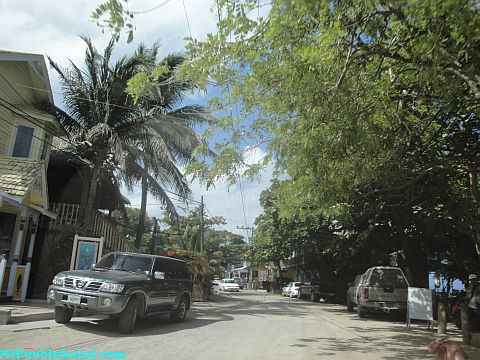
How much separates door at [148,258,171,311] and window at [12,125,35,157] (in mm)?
8798

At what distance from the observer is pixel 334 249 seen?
25.0 m

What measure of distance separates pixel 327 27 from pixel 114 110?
13048 mm

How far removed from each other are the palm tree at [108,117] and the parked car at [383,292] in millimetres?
8880

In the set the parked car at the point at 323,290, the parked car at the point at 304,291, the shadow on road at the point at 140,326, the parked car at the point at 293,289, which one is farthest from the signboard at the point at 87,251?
the parked car at the point at 293,289

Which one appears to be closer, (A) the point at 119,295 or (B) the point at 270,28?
(B) the point at 270,28

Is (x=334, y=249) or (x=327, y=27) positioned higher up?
(x=327, y=27)

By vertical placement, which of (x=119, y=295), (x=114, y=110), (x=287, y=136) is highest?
(x=114, y=110)

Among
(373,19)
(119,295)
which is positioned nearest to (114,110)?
(119,295)

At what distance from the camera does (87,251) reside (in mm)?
15484

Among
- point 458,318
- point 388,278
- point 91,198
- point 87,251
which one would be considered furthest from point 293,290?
point 87,251

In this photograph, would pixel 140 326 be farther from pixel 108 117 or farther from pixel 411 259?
pixel 411 259

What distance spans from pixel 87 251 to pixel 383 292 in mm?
10753

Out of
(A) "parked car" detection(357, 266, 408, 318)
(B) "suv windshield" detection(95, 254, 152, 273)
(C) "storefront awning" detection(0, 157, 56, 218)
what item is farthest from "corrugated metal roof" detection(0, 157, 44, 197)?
(A) "parked car" detection(357, 266, 408, 318)

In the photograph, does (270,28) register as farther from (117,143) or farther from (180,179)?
(180,179)
